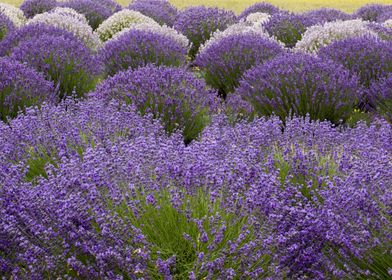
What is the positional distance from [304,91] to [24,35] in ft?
16.4

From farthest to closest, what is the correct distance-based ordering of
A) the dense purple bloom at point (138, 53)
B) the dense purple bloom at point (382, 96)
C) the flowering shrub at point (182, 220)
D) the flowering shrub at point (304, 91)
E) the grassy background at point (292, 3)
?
the grassy background at point (292, 3)
the dense purple bloom at point (138, 53)
the dense purple bloom at point (382, 96)
the flowering shrub at point (304, 91)
the flowering shrub at point (182, 220)

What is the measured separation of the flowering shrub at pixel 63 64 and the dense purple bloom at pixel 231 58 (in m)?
1.66

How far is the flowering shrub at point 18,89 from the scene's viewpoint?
5.78 metres

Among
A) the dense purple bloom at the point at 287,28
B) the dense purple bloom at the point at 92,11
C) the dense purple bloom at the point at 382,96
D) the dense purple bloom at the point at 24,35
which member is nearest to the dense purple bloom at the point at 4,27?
the dense purple bloom at the point at 24,35

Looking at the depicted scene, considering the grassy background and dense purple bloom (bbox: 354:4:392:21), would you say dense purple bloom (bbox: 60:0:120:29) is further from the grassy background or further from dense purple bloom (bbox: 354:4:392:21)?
the grassy background

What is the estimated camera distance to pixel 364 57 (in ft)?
25.4

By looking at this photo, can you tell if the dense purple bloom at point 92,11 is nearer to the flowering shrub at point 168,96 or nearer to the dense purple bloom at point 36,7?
the dense purple bloom at point 36,7

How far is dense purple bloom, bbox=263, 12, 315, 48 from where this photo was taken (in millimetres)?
11805

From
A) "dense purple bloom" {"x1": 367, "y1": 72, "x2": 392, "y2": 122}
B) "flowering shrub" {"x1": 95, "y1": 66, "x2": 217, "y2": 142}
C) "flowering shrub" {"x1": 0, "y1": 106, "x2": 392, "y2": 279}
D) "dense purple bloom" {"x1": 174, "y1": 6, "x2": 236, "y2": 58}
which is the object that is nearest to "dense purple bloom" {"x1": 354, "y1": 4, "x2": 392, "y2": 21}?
"dense purple bloom" {"x1": 174, "y1": 6, "x2": 236, "y2": 58}

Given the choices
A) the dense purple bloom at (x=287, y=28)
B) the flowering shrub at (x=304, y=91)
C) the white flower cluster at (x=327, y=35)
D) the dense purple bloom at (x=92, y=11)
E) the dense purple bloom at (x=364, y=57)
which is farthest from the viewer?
the dense purple bloom at (x=92, y=11)

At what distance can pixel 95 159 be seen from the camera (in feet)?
10.1

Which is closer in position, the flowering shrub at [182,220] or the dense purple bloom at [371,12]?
the flowering shrub at [182,220]

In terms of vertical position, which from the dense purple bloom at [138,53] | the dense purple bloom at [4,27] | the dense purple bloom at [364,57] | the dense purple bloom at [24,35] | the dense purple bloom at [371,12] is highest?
the dense purple bloom at [364,57]

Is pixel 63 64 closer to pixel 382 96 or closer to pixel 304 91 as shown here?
pixel 304 91
